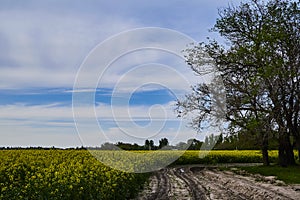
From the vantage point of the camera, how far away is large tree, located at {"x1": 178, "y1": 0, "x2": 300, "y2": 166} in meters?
25.0

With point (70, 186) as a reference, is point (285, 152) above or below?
above

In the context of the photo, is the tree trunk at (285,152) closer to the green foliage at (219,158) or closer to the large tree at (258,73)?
the large tree at (258,73)

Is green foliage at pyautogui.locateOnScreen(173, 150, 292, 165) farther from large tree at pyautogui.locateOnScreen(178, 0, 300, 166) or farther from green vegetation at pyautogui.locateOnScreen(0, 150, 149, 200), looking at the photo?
green vegetation at pyautogui.locateOnScreen(0, 150, 149, 200)

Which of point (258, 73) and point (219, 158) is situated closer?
point (258, 73)

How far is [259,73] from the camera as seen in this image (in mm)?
25031

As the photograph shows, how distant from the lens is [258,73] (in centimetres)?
2517

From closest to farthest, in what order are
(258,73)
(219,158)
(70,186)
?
(70,186) → (258,73) → (219,158)

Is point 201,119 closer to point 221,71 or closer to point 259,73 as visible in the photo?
point 221,71

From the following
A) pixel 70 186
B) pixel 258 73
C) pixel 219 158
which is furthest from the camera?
pixel 219 158

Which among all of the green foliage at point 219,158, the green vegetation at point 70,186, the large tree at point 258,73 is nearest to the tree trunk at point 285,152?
the large tree at point 258,73

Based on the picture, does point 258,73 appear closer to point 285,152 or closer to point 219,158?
point 285,152

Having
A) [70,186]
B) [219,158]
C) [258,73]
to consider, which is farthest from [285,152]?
[70,186]

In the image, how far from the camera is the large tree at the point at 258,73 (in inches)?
984

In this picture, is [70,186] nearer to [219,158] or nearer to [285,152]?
[285,152]
